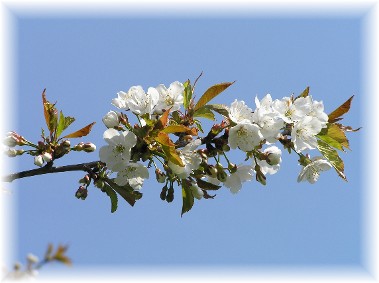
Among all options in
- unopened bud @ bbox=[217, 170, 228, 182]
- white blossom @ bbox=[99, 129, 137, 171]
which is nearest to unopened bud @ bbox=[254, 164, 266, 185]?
unopened bud @ bbox=[217, 170, 228, 182]

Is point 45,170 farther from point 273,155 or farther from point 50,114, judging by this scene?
point 273,155

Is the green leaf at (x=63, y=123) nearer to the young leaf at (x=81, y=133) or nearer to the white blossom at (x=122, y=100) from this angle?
the young leaf at (x=81, y=133)

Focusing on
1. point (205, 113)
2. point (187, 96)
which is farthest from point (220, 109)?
point (187, 96)

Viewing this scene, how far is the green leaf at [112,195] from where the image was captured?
2897 mm

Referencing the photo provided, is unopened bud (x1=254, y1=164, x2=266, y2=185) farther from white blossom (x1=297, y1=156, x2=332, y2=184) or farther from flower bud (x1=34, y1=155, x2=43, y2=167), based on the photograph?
flower bud (x1=34, y1=155, x2=43, y2=167)

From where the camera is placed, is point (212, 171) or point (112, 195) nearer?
point (212, 171)

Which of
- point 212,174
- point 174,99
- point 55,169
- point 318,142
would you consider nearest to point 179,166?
point 212,174

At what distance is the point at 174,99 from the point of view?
284 cm

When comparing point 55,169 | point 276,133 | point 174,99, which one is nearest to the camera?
Answer: point 55,169

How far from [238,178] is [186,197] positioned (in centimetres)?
36

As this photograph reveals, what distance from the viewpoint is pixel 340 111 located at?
2.93 m

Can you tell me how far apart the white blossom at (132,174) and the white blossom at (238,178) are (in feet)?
1.79

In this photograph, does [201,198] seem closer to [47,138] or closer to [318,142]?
[318,142]

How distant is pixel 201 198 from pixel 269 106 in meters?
0.70
